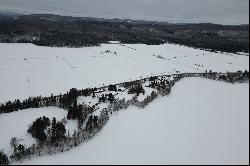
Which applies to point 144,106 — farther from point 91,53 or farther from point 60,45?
point 60,45

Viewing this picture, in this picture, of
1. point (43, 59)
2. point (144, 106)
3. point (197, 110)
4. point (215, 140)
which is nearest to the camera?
point (215, 140)

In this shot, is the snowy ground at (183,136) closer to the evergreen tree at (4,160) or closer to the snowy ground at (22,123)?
the evergreen tree at (4,160)

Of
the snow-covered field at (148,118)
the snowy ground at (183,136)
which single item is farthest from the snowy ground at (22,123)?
the snowy ground at (183,136)

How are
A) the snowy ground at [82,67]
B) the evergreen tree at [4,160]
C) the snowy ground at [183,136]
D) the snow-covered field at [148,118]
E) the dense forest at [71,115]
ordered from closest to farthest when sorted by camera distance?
the snowy ground at [183,136] < the snow-covered field at [148,118] < the evergreen tree at [4,160] < the dense forest at [71,115] < the snowy ground at [82,67]

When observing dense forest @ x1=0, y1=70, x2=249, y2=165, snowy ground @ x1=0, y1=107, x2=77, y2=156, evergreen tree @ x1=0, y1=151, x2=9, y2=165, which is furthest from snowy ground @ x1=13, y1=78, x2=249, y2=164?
snowy ground @ x1=0, y1=107, x2=77, y2=156

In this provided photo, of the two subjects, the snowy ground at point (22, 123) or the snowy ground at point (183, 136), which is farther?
the snowy ground at point (22, 123)

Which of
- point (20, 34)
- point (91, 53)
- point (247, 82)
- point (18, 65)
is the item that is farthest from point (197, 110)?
point (20, 34)

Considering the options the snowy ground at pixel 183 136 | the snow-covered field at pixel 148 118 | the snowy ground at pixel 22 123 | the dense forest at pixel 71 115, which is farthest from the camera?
the snowy ground at pixel 22 123
